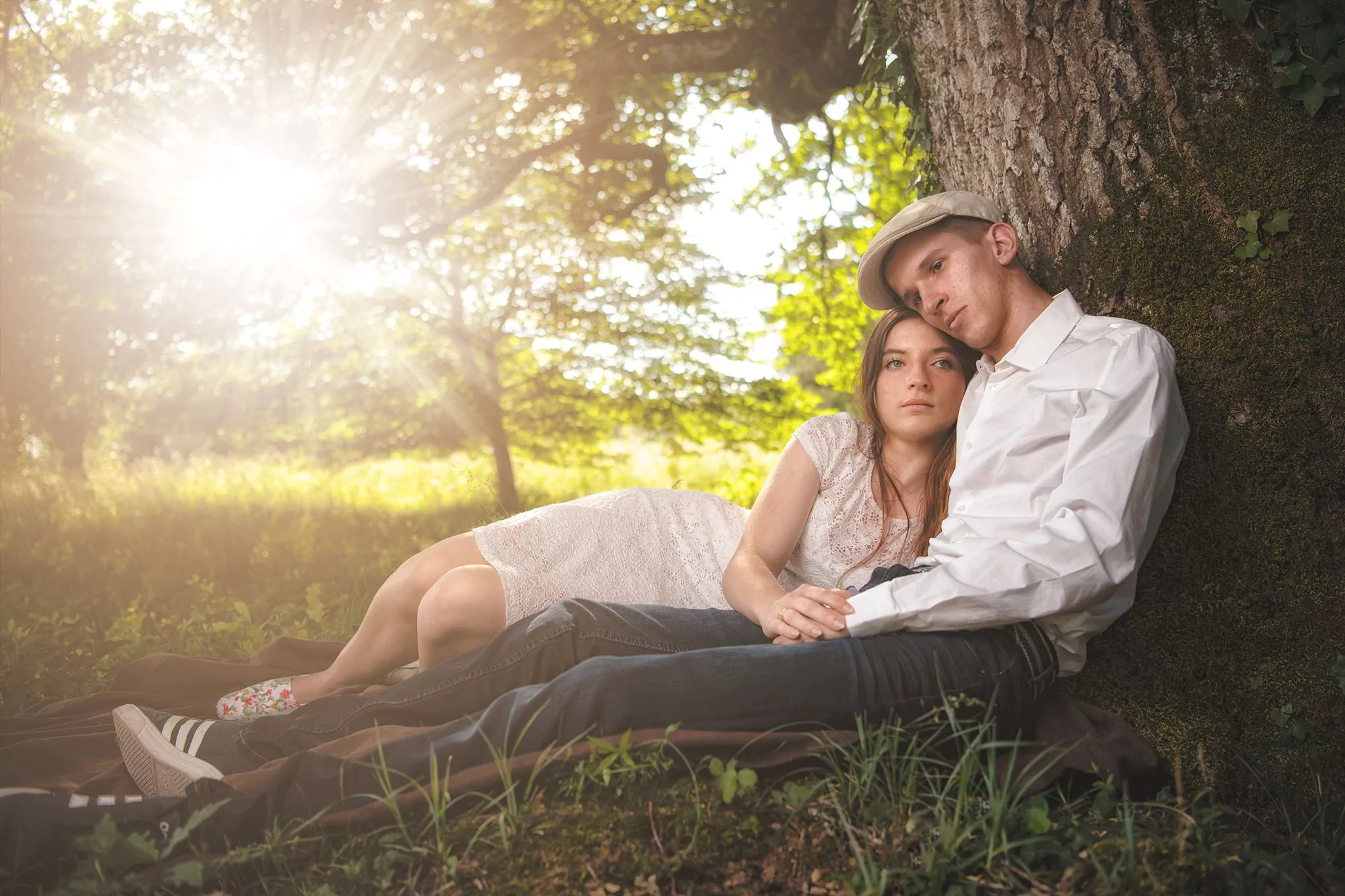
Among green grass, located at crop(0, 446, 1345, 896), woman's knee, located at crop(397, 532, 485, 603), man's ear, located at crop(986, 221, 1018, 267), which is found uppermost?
man's ear, located at crop(986, 221, 1018, 267)

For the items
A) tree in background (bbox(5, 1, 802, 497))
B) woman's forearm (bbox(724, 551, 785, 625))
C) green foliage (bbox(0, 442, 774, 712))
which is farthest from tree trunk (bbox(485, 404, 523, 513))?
woman's forearm (bbox(724, 551, 785, 625))

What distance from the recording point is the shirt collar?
2.72m

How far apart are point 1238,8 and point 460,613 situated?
10.5ft

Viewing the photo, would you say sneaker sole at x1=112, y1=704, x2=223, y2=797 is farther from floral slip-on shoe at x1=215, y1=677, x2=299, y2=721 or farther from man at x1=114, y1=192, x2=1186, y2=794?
floral slip-on shoe at x1=215, y1=677, x2=299, y2=721

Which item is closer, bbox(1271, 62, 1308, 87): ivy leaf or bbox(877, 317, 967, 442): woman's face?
bbox(1271, 62, 1308, 87): ivy leaf

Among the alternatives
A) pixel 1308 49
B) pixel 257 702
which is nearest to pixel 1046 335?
pixel 1308 49

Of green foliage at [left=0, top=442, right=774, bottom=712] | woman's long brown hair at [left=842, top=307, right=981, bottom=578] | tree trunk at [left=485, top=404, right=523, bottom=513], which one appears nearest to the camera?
woman's long brown hair at [left=842, top=307, right=981, bottom=578]

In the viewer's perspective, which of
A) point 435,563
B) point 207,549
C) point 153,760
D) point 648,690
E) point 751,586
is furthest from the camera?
point 207,549

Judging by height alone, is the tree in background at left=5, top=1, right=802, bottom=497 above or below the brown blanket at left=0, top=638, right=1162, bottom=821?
above

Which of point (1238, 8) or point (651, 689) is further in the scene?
point (1238, 8)

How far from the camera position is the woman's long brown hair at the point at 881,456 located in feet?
10.5

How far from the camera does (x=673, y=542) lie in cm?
357

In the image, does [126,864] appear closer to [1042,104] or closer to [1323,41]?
[1042,104]

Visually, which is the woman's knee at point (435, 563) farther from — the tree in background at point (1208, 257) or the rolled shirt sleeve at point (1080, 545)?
the tree in background at point (1208, 257)
